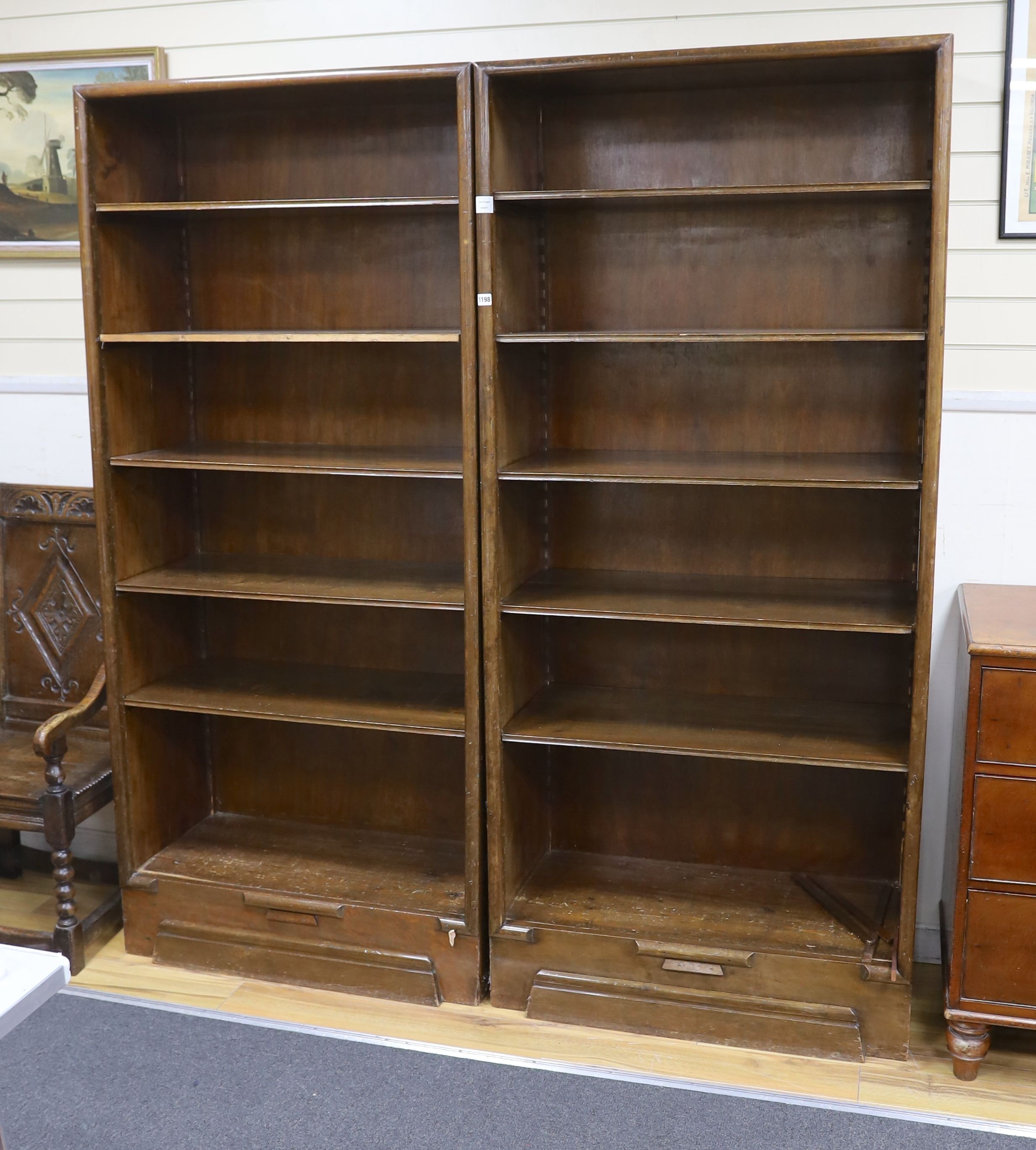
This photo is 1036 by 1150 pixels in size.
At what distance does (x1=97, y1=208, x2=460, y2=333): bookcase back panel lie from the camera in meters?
3.15

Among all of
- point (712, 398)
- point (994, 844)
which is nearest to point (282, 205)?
point (712, 398)

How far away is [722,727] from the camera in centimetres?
298

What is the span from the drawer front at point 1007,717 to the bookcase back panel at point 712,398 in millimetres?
689

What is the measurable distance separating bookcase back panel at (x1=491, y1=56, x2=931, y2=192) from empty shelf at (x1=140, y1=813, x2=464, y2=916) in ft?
5.85

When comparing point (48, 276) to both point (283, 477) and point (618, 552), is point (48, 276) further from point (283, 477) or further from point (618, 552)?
point (618, 552)

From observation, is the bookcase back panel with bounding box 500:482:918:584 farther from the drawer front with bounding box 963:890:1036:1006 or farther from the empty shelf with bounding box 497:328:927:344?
the drawer front with bounding box 963:890:1036:1006

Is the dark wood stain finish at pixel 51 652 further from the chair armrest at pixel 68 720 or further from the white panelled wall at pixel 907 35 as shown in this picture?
the white panelled wall at pixel 907 35

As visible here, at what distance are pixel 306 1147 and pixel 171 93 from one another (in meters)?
2.41

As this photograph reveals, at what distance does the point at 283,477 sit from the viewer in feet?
11.2

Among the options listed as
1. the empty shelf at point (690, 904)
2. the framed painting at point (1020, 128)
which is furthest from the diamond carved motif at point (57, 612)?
the framed painting at point (1020, 128)

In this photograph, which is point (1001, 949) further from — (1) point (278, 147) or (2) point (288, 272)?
(1) point (278, 147)

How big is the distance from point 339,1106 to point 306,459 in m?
1.53

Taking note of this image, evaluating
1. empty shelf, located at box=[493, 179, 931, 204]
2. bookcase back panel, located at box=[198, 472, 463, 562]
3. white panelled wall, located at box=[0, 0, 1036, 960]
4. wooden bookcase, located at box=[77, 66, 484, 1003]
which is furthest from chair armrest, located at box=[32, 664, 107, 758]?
empty shelf, located at box=[493, 179, 931, 204]

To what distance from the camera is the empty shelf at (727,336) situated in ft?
8.43
